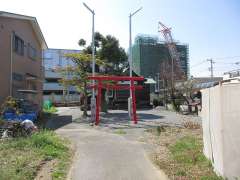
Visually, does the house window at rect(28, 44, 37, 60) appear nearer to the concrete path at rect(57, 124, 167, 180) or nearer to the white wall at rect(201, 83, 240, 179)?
the concrete path at rect(57, 124, 167, 180)

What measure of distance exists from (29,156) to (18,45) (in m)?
14.3

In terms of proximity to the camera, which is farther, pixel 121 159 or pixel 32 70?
pixel 32 70

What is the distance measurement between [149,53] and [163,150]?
63.3 m

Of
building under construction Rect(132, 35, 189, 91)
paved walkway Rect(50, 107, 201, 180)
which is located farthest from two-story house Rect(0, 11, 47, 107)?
building under construction Rect(132, 35, 189, 91)

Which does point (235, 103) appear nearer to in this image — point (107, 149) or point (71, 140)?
point (107, 149)

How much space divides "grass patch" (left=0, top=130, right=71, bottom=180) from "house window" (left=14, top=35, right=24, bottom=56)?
447 inches

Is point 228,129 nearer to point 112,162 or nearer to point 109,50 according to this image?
point 112,162

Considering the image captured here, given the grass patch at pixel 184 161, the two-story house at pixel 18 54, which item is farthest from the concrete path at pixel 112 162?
the two-story house at pixel 18 54

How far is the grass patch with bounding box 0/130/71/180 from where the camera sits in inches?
255

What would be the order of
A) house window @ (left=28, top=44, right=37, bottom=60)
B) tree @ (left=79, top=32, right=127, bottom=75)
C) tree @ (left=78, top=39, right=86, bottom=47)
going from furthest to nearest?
tree @ (left=79, top=32, right=127, bottom=75) → tree @ (left=78, top=39, right=86, bottom=47) → house window @ (left=28, top=44, right=37, bottom=60)

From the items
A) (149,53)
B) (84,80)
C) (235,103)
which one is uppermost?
(149,53)

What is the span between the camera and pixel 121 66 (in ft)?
116

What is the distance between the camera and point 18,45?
817 inches

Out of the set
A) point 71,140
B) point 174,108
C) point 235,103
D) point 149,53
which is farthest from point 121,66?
point 149,53
